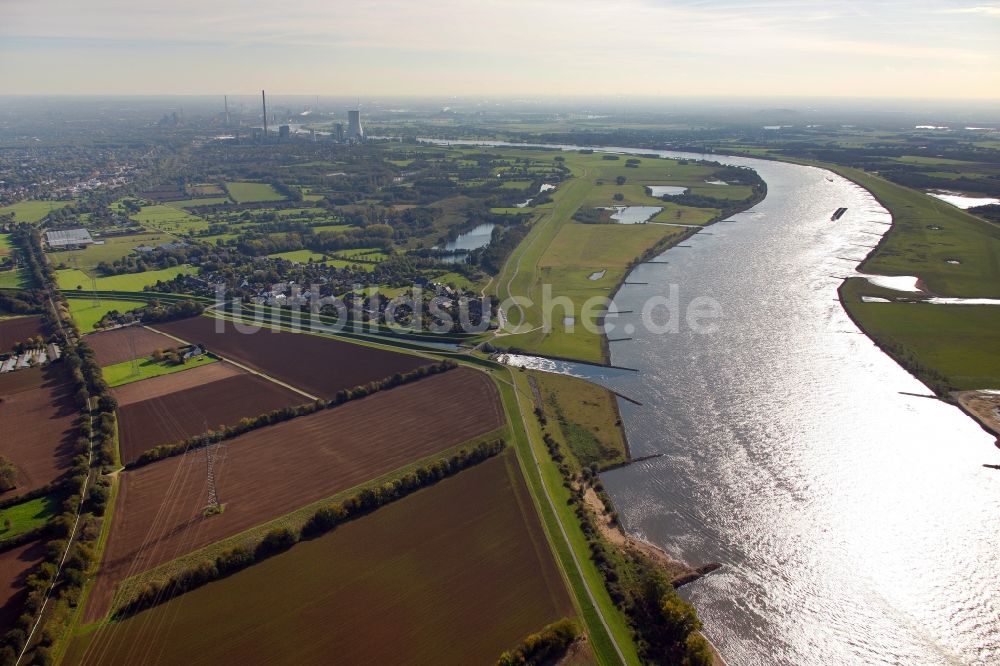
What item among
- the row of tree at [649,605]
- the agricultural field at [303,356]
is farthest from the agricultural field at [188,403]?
the row of tree at [649,605]

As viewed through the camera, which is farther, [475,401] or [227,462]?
[475,401]

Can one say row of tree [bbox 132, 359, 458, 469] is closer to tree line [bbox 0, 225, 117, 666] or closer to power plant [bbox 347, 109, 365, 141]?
tree line [bbox 0, 225, 117, 666]

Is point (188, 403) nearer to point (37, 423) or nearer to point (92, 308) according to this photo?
point (37, 423)

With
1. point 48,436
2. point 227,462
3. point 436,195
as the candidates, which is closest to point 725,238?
point 436,195

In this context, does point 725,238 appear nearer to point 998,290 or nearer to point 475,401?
point 998,290

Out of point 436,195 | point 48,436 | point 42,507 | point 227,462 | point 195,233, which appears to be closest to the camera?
point 42,507

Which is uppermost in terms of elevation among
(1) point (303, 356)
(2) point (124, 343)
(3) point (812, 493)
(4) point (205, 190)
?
(4) point (205, 190)

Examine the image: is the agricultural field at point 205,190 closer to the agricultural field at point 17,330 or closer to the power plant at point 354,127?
the agricultural field at point 17,330

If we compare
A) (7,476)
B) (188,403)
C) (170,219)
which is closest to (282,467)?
(188,403)
